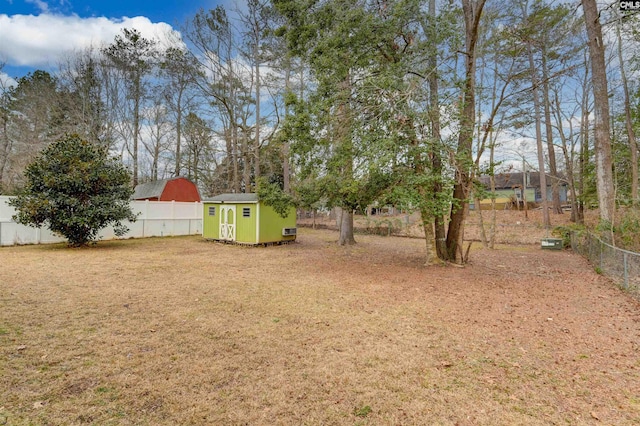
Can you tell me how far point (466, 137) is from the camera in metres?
7.31

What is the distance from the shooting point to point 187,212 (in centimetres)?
1636

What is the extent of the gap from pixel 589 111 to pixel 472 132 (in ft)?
35.2

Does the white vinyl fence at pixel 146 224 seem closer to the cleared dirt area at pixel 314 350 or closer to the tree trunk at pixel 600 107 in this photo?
the cleared dirt area at pixel 314 350

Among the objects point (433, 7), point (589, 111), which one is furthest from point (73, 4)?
point (589, 111)

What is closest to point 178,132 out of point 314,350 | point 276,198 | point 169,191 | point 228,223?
point 169,191

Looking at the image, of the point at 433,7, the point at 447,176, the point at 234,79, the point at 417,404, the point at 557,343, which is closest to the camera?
the point at 417,404

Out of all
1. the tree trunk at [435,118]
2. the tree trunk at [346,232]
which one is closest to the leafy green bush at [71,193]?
the tree trunk at [346,232]

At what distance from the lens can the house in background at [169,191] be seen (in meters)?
18.6

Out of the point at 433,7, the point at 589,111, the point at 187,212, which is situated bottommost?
the point at 187,212

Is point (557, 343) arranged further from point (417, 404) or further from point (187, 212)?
point (187, 212)

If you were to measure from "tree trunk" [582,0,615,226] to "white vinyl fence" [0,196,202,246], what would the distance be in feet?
48.6

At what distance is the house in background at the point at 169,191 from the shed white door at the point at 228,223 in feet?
22.8

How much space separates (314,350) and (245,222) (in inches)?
391

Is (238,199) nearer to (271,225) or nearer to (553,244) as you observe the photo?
(271,225)
